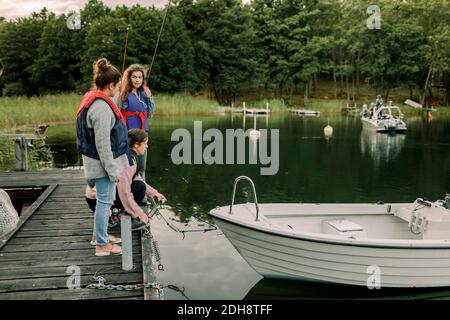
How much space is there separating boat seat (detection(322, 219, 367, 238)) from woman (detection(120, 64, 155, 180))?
2771 mm

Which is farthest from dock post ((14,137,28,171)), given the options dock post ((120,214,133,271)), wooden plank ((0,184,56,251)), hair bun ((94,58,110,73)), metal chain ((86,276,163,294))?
metal chain ((86,276,163,294))

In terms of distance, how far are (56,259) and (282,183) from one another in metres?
9.89

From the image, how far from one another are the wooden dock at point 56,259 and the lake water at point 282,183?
161 cm

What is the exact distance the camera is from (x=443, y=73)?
49188 millimetres

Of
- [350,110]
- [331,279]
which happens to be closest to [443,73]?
[350,110]

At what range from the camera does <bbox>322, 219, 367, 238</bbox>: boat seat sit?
6.23m

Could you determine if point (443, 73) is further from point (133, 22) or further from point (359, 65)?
point (133, 22)

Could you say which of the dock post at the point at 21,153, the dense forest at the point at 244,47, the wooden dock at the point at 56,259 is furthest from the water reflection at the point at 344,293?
the dense forest at the point at 244,47

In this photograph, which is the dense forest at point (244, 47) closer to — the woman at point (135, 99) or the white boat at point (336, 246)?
the woman at point (135, 99)

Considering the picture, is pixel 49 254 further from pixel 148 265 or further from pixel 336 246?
pixel 336 246

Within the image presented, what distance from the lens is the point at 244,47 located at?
48.9m

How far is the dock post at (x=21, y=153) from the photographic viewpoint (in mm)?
9852

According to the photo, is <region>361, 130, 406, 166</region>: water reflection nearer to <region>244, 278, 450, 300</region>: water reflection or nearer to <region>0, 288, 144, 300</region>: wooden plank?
<region>244, 278, 450, 300</region>: water reflection
